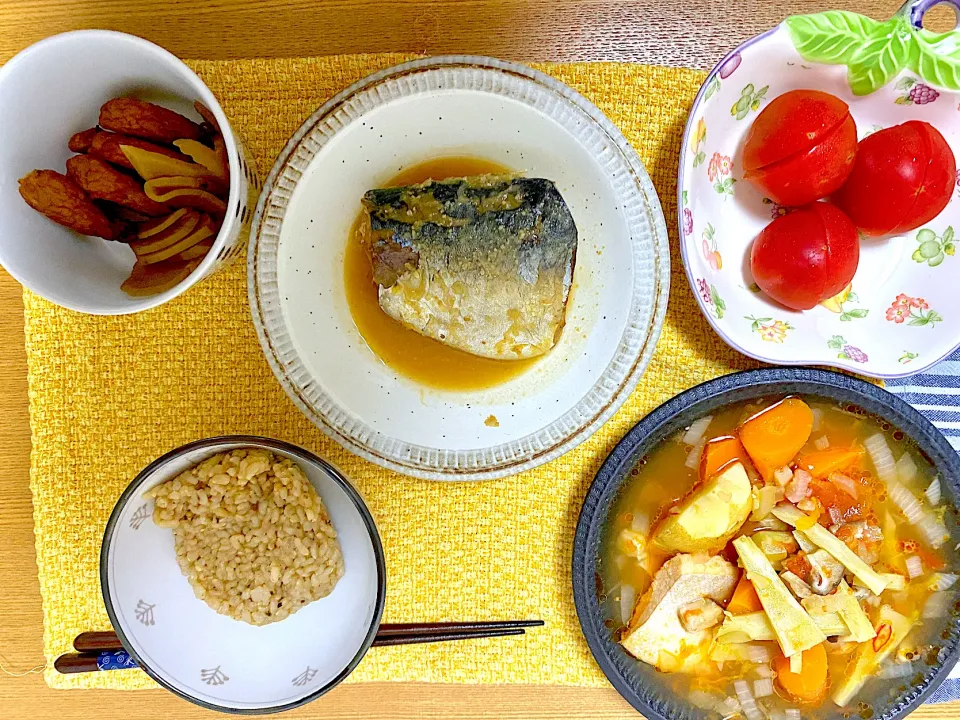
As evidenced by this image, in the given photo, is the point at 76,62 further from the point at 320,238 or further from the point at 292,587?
the point at 292,587

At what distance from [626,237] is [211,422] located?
2.88ft

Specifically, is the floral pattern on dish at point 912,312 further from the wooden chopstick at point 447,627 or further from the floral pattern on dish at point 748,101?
the wooden chopstick at point 447,627

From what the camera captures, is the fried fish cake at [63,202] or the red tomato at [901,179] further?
the red tomato at [901,179]

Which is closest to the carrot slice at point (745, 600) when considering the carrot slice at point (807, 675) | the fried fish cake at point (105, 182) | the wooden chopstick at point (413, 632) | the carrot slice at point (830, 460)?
the carrot slice at point (807, 675)

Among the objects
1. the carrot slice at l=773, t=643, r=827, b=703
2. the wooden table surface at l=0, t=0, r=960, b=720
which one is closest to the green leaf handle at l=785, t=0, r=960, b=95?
the wooden table surface at l=0, t=0, r=960, b=720

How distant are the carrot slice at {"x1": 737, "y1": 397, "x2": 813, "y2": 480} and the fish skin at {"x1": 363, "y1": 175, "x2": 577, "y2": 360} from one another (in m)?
0.44

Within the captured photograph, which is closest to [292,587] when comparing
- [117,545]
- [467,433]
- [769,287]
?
[117,545]

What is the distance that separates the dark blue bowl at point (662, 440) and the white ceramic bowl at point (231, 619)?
0.40 metres

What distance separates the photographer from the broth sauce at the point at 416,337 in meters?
1.36

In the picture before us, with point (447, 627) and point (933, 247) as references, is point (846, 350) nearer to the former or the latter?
point (933, 247)

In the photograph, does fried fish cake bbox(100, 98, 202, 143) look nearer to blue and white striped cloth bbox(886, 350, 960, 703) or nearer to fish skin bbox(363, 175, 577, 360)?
fish skin bbox(363, 175, 577, 360)

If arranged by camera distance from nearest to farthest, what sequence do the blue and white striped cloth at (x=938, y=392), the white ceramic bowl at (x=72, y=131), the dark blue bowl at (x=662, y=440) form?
1. the white ceramic bowl at (x=72, y=131)
2. the dark blue bowl at (x=662, y=440)
3. the blue and white striped cloth at (x=938, y=392)

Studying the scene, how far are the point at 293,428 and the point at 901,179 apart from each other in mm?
1215

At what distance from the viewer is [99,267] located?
47.1 inches
